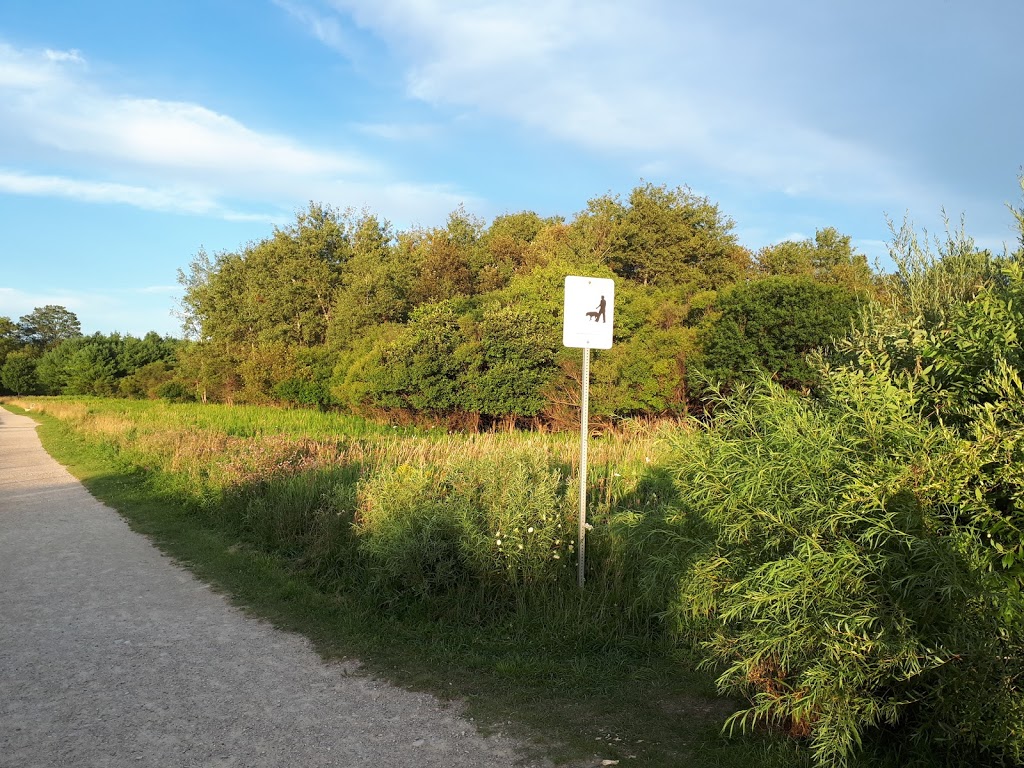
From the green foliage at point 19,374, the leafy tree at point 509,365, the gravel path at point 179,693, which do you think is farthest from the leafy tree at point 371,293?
the green foliage at point 19,374

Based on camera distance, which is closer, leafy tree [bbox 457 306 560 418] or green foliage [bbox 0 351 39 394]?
leafy tree [bbox 457 306 560 418]

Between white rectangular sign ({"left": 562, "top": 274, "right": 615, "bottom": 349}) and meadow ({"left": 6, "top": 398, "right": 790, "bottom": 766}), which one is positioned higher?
white rectangular sign ({"left": 562, "top": 274, "right": 615, "bottom": 349})

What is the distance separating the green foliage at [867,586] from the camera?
9.84 feet

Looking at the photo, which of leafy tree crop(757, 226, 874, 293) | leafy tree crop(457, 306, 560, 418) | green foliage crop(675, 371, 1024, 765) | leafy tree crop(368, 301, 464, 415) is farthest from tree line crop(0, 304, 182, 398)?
green foliage crop(675, 371, 1024, 765)

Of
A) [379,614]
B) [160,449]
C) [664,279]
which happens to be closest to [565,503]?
Answer: [379,614]

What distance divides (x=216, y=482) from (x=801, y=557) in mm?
9251

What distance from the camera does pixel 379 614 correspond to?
6.10 m

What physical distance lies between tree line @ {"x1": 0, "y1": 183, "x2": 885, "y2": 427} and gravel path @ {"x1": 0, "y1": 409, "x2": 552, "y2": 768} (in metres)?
5.27

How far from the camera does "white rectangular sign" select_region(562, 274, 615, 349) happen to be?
20.3ft

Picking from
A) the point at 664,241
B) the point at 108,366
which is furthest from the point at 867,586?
the point at 108,366

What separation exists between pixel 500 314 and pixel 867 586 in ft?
82.2

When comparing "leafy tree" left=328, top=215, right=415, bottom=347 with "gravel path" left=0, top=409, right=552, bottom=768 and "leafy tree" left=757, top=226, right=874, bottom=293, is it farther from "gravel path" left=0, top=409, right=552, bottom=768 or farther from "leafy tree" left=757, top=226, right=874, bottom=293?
"gravel path" left=0, top=409, right=552, bottom=768

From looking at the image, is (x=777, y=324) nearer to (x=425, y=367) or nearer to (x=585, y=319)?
(x=425, y=367)

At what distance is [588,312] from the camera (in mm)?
6250
